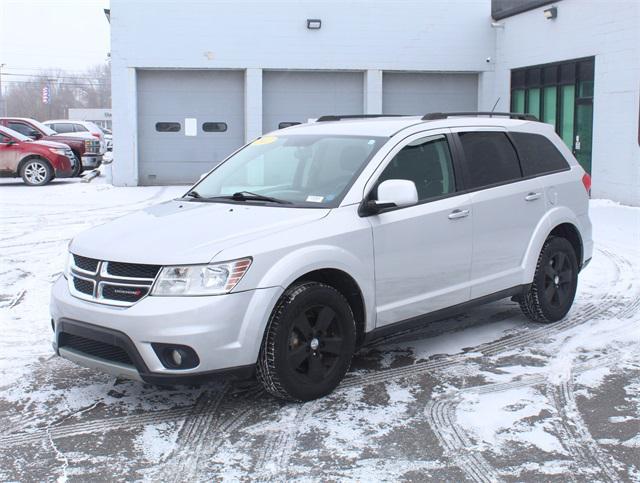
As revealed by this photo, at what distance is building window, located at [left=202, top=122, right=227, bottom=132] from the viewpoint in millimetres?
21484

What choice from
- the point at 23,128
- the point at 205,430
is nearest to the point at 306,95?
the point at 23,128

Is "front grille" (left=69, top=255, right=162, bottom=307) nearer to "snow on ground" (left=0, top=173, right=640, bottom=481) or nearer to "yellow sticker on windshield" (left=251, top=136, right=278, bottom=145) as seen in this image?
"snow on ground" (left=0, top=173, right=640, bottom=481)

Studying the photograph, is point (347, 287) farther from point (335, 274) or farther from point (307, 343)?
point (307, 343)

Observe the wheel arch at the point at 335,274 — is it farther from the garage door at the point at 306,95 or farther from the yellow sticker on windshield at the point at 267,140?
the garage door at the point at 306,95

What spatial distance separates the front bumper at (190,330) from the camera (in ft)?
15.1

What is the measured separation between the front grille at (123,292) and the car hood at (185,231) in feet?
0.52

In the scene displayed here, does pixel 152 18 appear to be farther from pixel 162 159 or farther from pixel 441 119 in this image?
pixel 441 119

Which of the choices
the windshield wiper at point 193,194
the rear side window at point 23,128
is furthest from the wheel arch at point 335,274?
the rear side window at point 23,128

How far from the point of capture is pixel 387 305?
5.57 meters

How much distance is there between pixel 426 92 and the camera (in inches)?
865

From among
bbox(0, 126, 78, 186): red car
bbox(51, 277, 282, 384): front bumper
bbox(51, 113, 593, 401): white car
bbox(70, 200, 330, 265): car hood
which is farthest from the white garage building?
bbox(51, 277, 282, 384): front bumper

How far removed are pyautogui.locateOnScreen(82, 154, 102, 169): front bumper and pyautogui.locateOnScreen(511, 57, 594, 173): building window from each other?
12584 mm

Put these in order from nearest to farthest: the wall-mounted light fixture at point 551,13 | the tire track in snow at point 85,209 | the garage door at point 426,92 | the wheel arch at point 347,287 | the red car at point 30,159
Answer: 1. the wheel arch at point 347,287
2. the tire track in snow at point 85,209
3. the wall-mounted light fixture at point 551,13
4. the red car at point 30,159
5. the garage door at point 426,92

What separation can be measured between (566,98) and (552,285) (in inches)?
474
